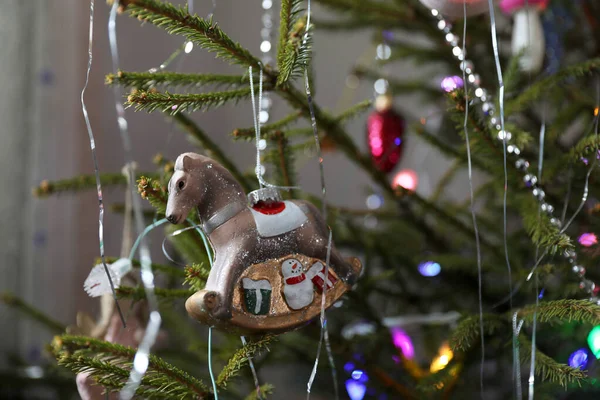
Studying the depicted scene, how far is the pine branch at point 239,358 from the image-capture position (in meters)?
0.47

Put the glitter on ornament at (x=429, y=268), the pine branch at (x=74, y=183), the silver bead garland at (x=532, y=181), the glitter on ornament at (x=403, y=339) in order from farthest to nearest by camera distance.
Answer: the glitter on ornament at (x=403, y=339) → the glitter on ornament at (x=429, y=268) → the pine branch at (x=74, y=183) → the silver bead garland at (x=532, y=181)

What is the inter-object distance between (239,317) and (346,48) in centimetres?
129

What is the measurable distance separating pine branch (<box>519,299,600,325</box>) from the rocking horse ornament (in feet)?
0.61

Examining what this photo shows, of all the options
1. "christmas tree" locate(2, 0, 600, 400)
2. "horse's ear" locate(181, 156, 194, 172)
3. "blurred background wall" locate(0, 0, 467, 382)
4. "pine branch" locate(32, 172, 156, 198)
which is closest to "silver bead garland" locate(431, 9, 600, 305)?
"christmas tree" locate(2, 0, 600, 400)

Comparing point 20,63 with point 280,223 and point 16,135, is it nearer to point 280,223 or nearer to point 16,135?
point 16,135

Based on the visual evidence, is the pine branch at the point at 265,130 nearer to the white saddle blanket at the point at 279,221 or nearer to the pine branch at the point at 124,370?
the white saddle blanket at the point at 279,221

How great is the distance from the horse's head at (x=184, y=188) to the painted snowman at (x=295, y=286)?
0.09 meters

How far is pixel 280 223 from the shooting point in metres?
0.48

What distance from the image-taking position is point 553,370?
1.58 ft

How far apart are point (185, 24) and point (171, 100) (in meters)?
0.06

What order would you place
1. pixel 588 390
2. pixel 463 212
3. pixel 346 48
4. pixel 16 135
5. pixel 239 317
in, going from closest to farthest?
1. pixel 239 317
2. pixel 588 390
3. pixel 463 212
4. pixel 16 135
5. pixel 346 48

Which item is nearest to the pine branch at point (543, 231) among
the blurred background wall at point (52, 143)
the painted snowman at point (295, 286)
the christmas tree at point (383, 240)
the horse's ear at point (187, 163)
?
the christmas tree at point (383, 240)

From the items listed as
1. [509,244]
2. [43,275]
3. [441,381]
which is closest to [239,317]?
[441,381]

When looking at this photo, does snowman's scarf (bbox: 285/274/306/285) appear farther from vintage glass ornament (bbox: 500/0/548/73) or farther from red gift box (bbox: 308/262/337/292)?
vintage glass ornament (bbox: 500/0/548/73)
